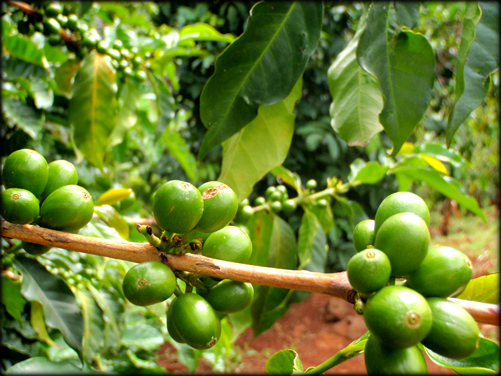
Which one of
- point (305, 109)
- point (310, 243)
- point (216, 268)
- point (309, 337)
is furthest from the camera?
point (309, 337)

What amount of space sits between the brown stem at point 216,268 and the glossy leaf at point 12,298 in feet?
2.04

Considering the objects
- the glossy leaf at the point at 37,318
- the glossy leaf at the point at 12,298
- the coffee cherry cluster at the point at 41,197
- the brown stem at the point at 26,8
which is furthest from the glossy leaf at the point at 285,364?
the brown stem at the point at 26,8

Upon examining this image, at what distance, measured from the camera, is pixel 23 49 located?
1729 mm

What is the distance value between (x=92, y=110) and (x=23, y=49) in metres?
0.60

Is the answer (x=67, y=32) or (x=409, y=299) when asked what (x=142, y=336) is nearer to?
(x=67, y=32)

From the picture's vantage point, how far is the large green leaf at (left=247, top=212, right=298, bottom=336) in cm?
141

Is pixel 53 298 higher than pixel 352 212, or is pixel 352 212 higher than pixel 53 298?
pixel 53 298

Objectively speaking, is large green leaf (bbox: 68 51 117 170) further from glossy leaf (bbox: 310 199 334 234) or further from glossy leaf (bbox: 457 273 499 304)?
glossy leaf (bbox: 457 273 499 304)

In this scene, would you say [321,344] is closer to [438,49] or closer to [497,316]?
[438,49]

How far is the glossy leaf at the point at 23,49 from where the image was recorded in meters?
1.71

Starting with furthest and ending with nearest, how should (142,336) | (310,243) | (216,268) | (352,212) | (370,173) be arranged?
(142,336)
(370,173)
(352,212)
(310,243)
(216,268)

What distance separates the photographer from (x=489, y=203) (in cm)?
968

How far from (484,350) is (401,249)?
0.99 ft

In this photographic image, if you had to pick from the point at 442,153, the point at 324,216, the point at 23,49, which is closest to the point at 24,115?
the point at 23,49
